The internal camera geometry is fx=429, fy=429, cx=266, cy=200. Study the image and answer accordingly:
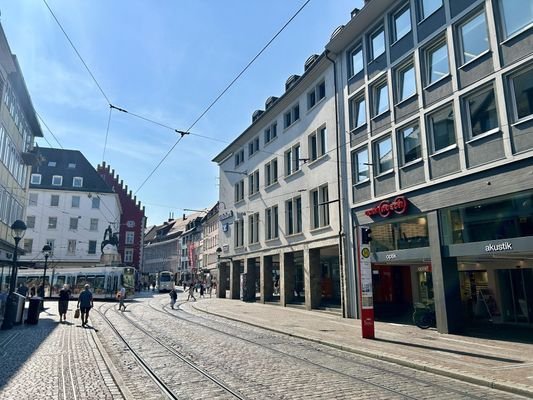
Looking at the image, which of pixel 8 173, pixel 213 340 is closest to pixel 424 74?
pixel 213 340

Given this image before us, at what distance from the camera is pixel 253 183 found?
3644 cm

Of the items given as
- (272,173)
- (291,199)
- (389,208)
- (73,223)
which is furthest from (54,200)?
(389,208)

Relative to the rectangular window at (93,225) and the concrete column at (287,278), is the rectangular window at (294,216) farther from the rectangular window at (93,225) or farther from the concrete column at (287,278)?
the rectangular window at (93,225)

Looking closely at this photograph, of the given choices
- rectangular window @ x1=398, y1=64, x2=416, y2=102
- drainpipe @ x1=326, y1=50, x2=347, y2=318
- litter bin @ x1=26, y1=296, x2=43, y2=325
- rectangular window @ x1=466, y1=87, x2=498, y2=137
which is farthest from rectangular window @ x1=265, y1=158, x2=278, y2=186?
litter bin @ x1=26, y1=296, x2=43, y2=325

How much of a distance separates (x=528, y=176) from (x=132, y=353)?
12.8 metres

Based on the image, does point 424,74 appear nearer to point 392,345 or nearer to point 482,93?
point 482,93

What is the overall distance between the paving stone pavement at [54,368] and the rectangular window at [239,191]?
2461cm

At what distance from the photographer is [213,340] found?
13883mm

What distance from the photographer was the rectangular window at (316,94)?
26645 millimetres

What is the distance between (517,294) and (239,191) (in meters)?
25.9

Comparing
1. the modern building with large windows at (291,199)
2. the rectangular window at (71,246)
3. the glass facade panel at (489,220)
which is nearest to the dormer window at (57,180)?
the rectangular window at (71,246)

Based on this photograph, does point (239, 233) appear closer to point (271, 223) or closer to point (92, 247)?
point (271, 223)

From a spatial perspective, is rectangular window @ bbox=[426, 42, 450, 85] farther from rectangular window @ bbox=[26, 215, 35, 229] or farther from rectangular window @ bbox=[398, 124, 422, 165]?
rectangular window @ bbox=[26, 215, 35, 229]

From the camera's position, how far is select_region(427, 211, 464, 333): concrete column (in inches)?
618
